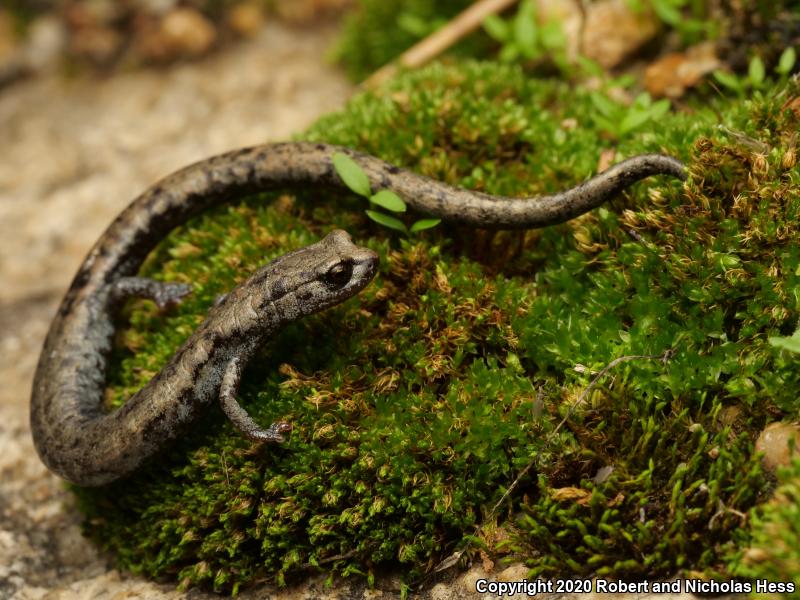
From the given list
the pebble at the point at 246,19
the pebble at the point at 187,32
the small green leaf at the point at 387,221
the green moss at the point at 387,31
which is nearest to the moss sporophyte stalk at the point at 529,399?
the small green leaf at the point at 387,221

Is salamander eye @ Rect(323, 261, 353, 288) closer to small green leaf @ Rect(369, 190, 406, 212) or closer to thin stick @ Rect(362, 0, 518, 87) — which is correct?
small green leaf @ Rect(369, 190, 406, 212)

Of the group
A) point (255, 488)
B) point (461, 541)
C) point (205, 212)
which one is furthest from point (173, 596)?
point (205, 212)

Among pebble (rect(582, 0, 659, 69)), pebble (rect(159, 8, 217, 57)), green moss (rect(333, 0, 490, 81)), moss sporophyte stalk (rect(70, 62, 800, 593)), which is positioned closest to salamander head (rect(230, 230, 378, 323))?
moss sporophyte stalk (rect(70, 62, 800, 593))

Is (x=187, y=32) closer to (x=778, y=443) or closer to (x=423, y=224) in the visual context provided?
(x=423, y=224)

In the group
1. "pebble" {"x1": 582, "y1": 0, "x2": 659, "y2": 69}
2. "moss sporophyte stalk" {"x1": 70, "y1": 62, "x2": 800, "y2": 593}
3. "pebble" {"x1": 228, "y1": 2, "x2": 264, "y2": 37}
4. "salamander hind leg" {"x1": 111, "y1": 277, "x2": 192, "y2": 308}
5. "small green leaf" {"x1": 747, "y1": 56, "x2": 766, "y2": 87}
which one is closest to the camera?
"moss sporophyte stalk" {"x1": 70, "y1": 62, "x2": 800, "y2": 593}

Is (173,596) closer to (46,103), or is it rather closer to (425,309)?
(425,309)

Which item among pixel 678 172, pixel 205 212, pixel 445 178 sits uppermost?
pixel 205 212

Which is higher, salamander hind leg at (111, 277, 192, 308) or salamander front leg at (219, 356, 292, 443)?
salamander hind leg at (111, 277, 192, 308)

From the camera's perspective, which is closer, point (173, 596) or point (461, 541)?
point (461, 541)
